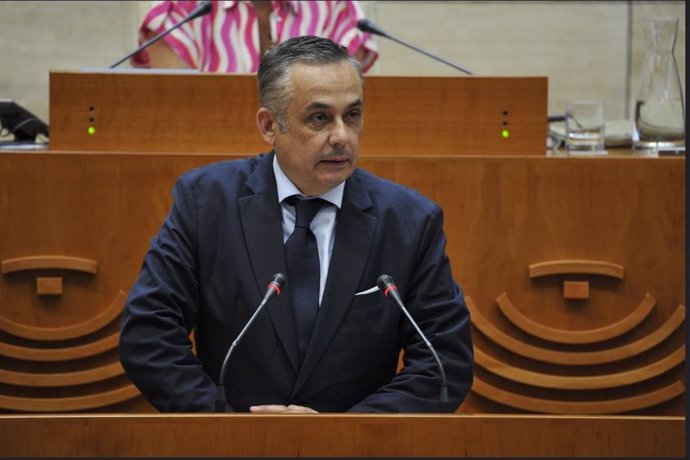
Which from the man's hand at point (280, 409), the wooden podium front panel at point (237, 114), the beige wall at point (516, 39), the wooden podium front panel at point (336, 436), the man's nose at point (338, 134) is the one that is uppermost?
the beige wall at point (516, 39)

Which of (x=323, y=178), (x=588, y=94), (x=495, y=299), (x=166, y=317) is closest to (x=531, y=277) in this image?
(x=495, y=299)

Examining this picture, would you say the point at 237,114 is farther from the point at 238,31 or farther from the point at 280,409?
the point at 280,409

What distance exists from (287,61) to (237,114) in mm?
891

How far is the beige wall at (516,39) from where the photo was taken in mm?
6188

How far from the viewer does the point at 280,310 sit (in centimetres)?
276

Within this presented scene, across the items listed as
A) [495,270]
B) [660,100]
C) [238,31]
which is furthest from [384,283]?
[238,31]

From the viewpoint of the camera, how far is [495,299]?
3.59m

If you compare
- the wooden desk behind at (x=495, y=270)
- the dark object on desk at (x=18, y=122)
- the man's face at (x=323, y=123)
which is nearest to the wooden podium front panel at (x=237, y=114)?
the wooden desk behind at (x=495, y=270)

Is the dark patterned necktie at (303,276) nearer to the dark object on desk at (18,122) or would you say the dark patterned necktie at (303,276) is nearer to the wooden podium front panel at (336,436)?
the wooden podium front panel at (336,436)

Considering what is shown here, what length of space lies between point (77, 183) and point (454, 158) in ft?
3.65

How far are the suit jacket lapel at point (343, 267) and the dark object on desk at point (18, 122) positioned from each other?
1.52 meters

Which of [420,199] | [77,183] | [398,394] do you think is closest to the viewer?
[398,394]

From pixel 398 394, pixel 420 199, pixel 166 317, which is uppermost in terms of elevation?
pixel 420 199

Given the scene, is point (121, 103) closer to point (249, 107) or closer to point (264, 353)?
point (249, 107)
